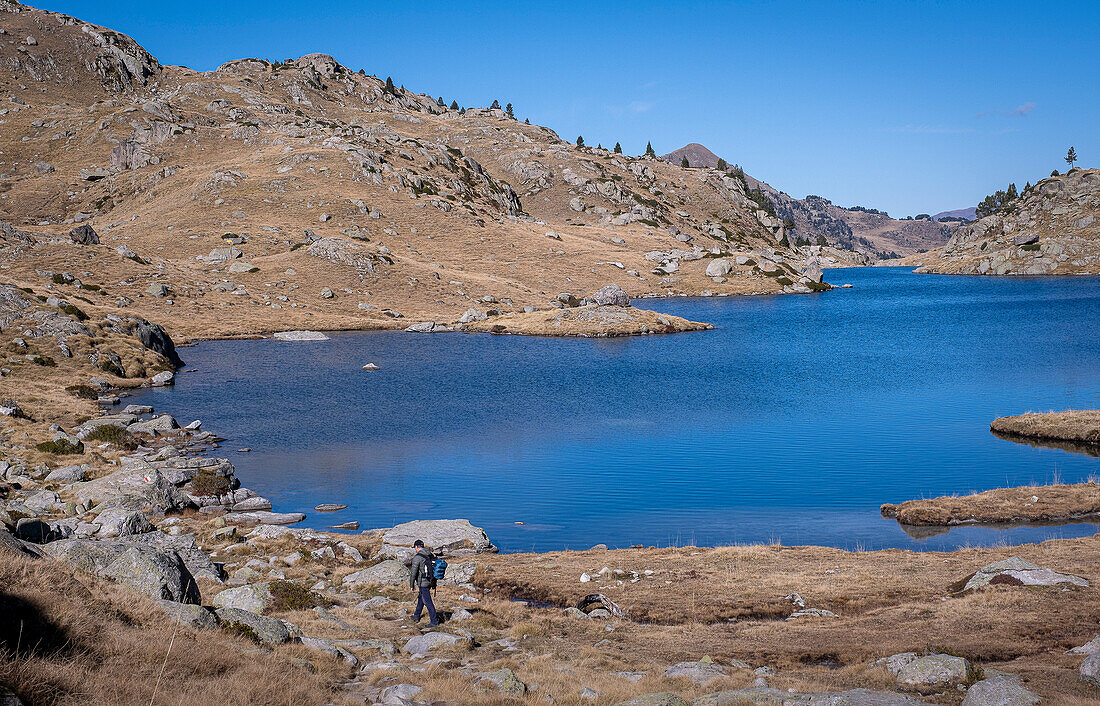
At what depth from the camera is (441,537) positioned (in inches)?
1233

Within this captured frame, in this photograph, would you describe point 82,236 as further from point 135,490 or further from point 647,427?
point 647,427

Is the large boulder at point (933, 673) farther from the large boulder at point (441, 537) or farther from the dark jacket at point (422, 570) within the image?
the large boulder at point (441, 537)

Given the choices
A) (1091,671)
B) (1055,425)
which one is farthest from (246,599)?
(1055,425)

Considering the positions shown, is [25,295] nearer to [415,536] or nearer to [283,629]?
[415,536]

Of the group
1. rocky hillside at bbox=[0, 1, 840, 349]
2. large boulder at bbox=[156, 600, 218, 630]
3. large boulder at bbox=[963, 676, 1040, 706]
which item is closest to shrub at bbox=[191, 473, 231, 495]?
large boulder at bbox=[156, 600, 218, 630]

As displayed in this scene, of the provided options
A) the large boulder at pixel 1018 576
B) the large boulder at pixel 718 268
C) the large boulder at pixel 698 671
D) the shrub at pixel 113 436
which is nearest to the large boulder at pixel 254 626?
the large boulder at pixel 698 671

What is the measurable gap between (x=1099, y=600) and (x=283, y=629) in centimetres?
2153

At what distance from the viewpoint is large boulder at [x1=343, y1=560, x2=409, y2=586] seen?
26.1 meters

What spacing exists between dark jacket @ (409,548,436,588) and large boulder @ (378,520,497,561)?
718 centimetres

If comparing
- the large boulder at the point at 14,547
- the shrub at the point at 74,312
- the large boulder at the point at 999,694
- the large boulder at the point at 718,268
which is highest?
the large boulder at the point at 718,268

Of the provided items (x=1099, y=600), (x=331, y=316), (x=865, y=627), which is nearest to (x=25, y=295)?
(x=331, y=316)

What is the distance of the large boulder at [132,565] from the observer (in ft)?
58.6

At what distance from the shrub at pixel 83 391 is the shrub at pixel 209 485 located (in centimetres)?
2766

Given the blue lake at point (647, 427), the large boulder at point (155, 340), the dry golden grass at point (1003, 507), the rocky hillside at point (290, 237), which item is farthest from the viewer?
the rocky hillside at point (290, 237)
